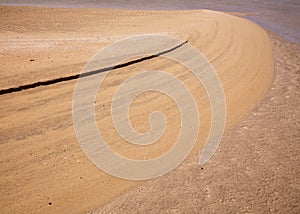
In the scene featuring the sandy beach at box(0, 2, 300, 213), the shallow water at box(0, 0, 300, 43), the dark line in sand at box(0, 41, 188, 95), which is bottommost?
the shallow water at box(0, 0, 300, 43)

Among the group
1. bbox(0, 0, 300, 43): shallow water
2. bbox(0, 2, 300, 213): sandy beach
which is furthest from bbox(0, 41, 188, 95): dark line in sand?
bbox(0, 0, 300, 43): shallow water

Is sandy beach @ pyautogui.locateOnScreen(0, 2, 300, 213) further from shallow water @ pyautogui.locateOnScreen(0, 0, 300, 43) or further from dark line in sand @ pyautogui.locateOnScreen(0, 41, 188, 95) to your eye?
shallow water @ pyautogui.locateOnScreen(0, 0, 300, 43)

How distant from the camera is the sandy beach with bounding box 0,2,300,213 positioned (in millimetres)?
3387

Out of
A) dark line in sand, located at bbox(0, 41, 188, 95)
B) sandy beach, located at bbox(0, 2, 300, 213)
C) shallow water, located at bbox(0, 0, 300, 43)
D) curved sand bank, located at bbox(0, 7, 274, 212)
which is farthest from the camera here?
shallow water, located at bbox(0, 0, 300, 43)

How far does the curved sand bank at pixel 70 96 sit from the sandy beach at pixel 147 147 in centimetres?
2

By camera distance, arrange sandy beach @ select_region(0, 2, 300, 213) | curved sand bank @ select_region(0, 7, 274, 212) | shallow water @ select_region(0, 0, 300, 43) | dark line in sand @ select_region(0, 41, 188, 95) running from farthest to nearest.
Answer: shallow water @ select_region(0, 0, 300, 43), dark line in sand @ select_region(0, 41, 188, 95), curved sand bank @ select_region(0, 7, 274, 212), sandy beach @ select_region(0, 2, 300, 213)

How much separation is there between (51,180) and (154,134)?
170 centimetres

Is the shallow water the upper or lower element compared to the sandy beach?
lower

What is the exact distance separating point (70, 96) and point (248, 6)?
16.4 m

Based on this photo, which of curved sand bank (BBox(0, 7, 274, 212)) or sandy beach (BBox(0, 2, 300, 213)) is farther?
curved sand bank (BBox(0, 7, 274, 212))

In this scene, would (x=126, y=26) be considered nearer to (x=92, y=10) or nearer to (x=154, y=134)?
(x=92, y=10)

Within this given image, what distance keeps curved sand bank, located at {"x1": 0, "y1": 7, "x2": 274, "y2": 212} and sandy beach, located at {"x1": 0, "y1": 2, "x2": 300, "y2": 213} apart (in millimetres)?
16

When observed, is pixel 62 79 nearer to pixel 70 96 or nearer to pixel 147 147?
pixel 70 96

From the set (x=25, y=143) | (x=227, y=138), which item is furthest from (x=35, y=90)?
(x=227, y=138)
